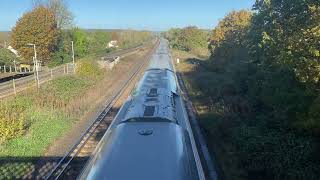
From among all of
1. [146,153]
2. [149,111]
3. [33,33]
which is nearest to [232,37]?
[33,33]

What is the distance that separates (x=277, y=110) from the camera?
59.5 ft

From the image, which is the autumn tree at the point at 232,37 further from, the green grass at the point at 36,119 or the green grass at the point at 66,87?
the green grass at the point at 36,119

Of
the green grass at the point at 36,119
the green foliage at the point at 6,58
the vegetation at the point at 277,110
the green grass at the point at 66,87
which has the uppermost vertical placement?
the vegetation at the point at 277,110

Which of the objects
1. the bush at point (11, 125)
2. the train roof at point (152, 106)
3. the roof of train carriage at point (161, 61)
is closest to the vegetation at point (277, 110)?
the train roof at point (152, 106)

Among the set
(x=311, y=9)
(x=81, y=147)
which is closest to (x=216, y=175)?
(x=81, y=147)

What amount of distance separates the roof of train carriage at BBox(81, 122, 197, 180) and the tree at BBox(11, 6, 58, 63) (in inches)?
2032

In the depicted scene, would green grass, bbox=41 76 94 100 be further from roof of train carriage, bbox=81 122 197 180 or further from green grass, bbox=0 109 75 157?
roof of train carriage, bbox=81 122 197 180

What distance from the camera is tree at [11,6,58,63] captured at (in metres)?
59.3

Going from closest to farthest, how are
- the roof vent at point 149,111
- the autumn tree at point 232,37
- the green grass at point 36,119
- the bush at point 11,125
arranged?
the roof vent at point 149,111, the green grass at point 36,119, the bush at point 11,125, the autumn tree at point 232,37

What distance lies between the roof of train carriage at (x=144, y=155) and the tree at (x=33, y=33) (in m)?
51.6

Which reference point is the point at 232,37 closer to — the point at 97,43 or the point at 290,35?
the point at 290,35

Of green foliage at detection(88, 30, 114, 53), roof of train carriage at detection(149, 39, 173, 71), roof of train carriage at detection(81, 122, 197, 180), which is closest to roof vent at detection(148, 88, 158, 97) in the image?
roof of train carriage at detection(81, 122, 197, 180)

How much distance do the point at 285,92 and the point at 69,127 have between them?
37.5 feet

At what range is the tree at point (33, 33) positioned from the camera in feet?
195
